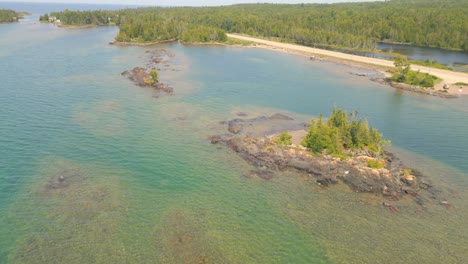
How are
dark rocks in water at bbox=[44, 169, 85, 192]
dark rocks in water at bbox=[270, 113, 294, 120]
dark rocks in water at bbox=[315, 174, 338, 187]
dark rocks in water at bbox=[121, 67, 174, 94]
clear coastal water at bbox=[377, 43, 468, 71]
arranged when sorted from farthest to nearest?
clear coastal water at bbox=[377, 43, 468, 71] < dark rocks in water at bbox=[121, 67, 174, 94] < dark rocks in water at bbox=[270, 113, 294, 120] < dark rocks in water at bbox=[315, 174, 338, 187] < dark rocks in water at bbox=[44, 169, 85, 192]

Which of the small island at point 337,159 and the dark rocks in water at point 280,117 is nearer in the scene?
the small island at point 337,159

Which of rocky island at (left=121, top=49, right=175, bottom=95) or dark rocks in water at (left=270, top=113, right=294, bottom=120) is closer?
dark rocks in water at (left=270, top=113, right=294, bottom=120)

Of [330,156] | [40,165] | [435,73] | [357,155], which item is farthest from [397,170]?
[435,73]

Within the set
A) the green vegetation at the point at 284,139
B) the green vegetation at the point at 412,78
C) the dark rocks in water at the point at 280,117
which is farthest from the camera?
the green vegetation at the point at 412,78

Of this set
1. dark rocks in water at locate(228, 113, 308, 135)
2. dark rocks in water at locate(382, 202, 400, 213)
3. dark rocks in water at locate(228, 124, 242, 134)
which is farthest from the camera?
dark rocks in water at locate(228, 113, 308, 135)

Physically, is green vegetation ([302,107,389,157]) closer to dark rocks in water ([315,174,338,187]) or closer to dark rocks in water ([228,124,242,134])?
dark rocks in water ([315,174,338,187])

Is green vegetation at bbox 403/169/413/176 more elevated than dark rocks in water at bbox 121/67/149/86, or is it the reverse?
dark rocks in water at bbox 121/67/149/86

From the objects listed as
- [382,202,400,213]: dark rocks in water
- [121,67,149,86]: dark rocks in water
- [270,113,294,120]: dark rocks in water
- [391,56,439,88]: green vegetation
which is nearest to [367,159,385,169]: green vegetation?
[382,202,400,213]: dark rocks in water

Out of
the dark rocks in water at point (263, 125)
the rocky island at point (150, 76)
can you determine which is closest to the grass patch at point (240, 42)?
the rocky island at point (150, 76)

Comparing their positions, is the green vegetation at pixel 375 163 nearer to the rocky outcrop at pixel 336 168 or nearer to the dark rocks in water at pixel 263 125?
the rocky outcrop at pixel 336 168
